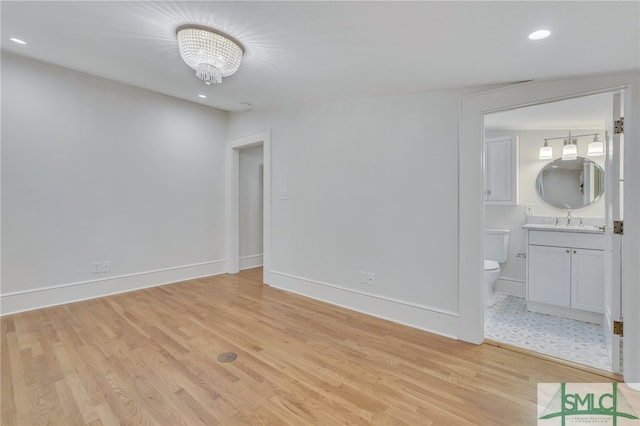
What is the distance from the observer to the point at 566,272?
3033 millimetres

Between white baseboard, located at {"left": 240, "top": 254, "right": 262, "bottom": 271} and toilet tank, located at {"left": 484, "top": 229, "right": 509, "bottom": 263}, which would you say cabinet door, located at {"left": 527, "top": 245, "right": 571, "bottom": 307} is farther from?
white baseboard, located at {"left": 240, "top": 254, "right": 262, "bottom": 271}

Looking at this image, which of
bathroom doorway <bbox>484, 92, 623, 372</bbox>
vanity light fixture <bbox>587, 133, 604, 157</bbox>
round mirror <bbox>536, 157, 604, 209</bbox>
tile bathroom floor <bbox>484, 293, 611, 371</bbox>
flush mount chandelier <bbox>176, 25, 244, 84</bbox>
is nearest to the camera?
flush mount chandelier <bbox>176, 25, 244, 84</bbox>

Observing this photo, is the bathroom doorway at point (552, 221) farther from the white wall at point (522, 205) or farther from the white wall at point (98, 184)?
the white wall at point (98, 184)

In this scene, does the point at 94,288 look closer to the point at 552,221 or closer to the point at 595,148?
the point at 552,221

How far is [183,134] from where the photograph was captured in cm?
423

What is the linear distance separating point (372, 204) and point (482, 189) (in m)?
1.02

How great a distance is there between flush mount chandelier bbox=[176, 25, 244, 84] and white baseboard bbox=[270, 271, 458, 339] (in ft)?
8.10

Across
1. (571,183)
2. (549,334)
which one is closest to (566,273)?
(549,334)

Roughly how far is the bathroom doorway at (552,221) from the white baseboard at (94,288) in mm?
3941

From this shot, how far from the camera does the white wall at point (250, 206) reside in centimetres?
500

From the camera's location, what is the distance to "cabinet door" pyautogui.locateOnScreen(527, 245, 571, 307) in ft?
9.96

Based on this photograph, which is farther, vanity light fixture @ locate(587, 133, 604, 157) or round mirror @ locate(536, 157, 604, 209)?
round mirror @ locate(536, 157, 604, 209)

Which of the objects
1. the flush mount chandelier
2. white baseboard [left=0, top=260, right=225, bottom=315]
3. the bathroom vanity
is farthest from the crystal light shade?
white baseboard [left=0, top=260, right=225, bottom=315]

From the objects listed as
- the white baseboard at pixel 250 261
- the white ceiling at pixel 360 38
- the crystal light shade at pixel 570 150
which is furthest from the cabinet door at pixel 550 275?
the white baseboard at pixel 250 261
